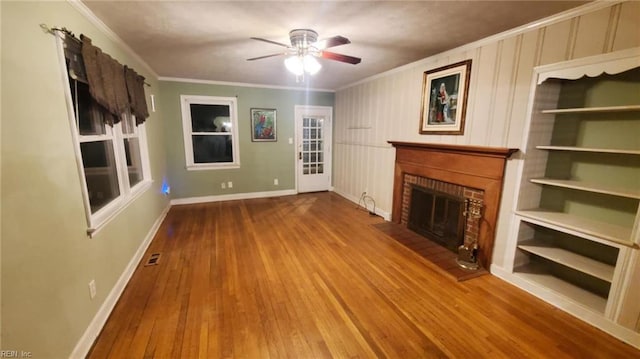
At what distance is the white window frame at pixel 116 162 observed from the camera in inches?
66.4

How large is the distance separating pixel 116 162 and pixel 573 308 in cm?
437

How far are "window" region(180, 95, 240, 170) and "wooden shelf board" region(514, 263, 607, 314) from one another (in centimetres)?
492

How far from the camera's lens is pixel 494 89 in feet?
8.58

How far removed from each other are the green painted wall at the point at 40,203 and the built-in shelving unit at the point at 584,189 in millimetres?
3574

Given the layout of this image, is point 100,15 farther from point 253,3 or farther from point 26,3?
point 253,3

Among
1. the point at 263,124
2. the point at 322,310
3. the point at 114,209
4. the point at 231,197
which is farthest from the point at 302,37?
the point at 231,197

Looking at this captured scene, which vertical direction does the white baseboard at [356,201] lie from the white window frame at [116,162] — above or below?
below

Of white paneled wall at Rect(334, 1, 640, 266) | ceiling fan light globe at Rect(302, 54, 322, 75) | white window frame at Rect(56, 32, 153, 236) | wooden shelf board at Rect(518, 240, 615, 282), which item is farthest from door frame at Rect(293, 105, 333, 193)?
wooden shelf board at Rect(518, 240, 615, 282)

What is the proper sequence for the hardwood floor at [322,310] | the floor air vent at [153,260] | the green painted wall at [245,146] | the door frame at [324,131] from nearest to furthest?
the hardwood floor at [322,310]
the floor air vent at [153,260]
the green painted wall at [245,146]
the door frame at [324,131]

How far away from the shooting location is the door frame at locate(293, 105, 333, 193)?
5672mm

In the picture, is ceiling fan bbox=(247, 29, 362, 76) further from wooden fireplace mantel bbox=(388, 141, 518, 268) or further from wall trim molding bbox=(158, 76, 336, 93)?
wall trim molding bbox=(158, 76, 336, 93)

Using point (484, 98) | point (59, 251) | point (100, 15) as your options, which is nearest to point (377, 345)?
point (59, 251)
